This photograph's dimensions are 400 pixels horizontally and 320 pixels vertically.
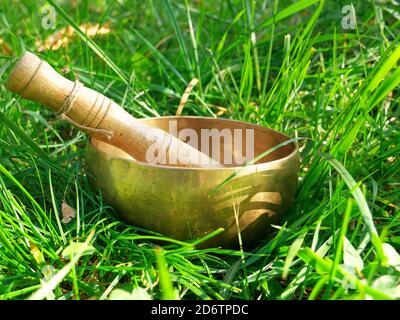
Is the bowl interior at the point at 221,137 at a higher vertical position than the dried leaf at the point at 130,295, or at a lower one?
higher

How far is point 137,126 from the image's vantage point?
4.66 feet

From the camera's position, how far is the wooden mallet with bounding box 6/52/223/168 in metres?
1.28

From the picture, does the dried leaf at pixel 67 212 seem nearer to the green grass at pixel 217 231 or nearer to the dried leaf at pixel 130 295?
the green grass at pixel 217 231

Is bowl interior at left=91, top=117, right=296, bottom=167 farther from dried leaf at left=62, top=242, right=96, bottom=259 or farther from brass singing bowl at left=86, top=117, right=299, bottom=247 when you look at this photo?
dried leaf at left=62, top=242, right=96, bottom=259

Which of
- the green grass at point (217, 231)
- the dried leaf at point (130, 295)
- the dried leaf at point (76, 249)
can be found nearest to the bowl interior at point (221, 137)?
the green grass at point (217, 231)

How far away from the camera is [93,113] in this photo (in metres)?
1.37

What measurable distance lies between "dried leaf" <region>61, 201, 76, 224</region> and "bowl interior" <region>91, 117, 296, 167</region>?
0.64ft

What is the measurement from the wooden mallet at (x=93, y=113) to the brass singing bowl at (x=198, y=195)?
0.07m

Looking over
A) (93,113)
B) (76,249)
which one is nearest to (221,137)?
(93,113)

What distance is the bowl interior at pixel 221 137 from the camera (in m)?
1.58

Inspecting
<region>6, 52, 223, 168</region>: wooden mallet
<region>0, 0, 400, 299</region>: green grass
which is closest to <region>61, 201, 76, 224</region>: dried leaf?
<region>0, 0, 400, 299</region>: green grass

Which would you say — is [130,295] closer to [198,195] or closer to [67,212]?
[198,195]

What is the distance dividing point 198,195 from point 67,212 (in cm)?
37
